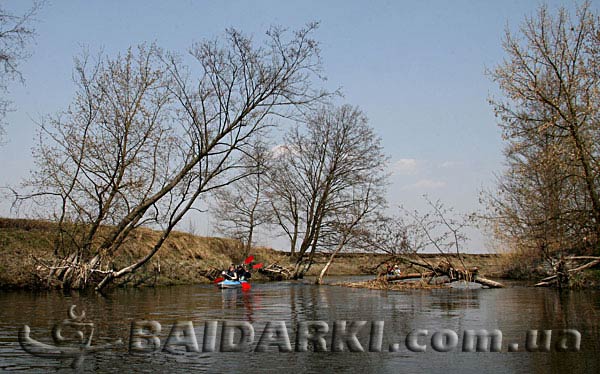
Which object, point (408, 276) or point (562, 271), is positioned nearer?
point (562, 271)

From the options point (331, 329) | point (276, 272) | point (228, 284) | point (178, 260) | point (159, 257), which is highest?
point (159, 257)

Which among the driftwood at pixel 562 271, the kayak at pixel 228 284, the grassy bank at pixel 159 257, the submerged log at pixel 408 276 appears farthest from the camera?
the kayak at pixel 228 284

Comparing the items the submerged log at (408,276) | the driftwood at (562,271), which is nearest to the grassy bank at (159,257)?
the submerged log at (408,276)

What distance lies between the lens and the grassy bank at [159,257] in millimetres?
23766

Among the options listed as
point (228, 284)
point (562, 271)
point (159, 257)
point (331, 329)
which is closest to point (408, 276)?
point (562, 271)

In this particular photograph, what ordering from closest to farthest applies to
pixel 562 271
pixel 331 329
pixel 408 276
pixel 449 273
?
pixel 331 329 < pixel 562 271 < pixel 449 273 < pixel 408 276

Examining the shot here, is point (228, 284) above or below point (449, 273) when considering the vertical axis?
below

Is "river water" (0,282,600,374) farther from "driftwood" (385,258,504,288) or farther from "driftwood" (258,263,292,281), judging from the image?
"driftwood" (258,263,292,281)

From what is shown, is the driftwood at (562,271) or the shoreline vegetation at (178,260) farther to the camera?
the shoreline vegetation at (178,260)

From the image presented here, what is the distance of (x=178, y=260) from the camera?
3369 centimetres

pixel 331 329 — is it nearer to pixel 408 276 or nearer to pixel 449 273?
pixel 449 273

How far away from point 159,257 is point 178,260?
1.72 meters

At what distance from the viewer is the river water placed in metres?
7.05

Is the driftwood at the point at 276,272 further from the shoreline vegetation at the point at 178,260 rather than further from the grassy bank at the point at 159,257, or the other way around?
the grassy bank at the point at 159,257
